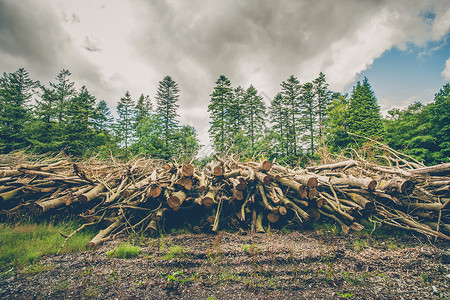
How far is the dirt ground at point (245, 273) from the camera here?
240cm

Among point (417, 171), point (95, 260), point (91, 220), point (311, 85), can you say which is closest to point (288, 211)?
point (417, 171)

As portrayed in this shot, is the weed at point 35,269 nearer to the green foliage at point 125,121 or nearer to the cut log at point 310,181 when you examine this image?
the cut log at point 310,181

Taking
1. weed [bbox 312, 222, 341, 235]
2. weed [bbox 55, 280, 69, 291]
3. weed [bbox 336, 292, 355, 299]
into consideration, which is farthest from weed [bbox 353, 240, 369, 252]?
weed [bbox 55, 280, 69, 291]

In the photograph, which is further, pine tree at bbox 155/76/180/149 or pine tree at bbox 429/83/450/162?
pine tree at bbox 155/76/180/149

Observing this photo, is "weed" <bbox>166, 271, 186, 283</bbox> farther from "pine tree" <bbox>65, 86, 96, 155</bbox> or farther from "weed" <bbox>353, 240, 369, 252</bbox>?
"pine tree" <bbox>65, 86, 96, 155</bbox>

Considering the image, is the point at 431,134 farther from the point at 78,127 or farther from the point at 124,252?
the point at 78,127

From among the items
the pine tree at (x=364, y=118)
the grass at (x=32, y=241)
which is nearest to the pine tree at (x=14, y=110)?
the grass at (x=32, y=241)

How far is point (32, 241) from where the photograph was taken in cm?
382

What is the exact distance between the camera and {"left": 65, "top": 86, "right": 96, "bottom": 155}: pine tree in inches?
906

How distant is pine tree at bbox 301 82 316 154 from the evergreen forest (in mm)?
136

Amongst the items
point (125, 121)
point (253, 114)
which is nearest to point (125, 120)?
point (125, 121)

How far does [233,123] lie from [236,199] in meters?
22.6

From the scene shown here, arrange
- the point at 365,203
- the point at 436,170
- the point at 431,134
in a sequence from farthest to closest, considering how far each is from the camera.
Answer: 1. the point at 431,134
2. the point at 365,203
3. the point at 436,170

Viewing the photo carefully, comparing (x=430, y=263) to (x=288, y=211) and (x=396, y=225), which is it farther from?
(x=288, y=211)
